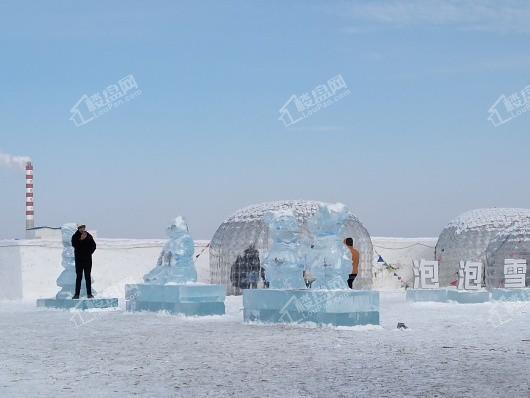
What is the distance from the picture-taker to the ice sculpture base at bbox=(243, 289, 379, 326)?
10.3 metres

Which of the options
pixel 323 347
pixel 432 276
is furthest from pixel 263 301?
pixel 432 276

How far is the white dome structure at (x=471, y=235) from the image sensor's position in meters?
22.6

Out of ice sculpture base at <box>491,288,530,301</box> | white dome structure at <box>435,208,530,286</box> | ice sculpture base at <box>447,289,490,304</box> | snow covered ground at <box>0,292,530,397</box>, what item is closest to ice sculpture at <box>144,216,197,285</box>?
snow covered ground at <box>0,292,530,397</box>

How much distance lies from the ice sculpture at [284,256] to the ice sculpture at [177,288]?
1.89m

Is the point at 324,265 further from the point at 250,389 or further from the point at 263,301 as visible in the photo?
the point at 250,389

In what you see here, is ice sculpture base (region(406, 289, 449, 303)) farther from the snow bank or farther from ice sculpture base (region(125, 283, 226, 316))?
the snow bank

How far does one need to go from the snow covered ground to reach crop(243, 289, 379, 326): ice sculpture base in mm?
249

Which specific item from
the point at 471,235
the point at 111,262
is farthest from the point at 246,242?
the point at 471,235

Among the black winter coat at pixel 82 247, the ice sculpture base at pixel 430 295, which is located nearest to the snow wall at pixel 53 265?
the black winter coat at pixel 82 247

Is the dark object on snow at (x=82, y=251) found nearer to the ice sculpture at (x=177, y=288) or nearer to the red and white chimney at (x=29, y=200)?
the ice sculpture at (x=177, y=288)

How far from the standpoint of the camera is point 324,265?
1067cm

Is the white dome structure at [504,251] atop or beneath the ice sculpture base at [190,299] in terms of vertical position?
atop

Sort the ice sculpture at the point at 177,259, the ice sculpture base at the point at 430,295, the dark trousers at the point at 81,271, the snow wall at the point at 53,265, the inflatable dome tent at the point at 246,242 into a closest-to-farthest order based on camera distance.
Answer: the ice sculpture at the point at 177,259 → the dark trousers at the point at 81,271 → the ice sculpture base at the point at 430,295 → the inflatable dome tent at the point at 246,242 → the snow wall at the point at 53,265

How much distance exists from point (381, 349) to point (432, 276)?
1077cm
